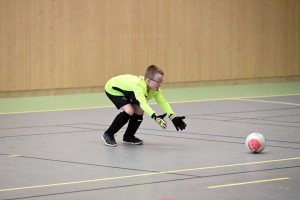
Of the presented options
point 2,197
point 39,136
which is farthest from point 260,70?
point 2,197

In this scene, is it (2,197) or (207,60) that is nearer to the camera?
(2,197)

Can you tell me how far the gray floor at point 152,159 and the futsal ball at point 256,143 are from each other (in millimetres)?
86

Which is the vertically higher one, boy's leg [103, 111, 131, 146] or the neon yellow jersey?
the neon yellow jersey

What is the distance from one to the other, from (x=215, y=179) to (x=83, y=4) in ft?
33.4

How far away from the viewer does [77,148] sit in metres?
8.67

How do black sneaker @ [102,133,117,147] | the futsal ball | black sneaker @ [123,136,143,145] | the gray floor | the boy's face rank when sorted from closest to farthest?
the gray floor → the futsal ball → the boy's face → black sneaker @ [102,133,117,147] → black sneaker @ [123,136,143,145]

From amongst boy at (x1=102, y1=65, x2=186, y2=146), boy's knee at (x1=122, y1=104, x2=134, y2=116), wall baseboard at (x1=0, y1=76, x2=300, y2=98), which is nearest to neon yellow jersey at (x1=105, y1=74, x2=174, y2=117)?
boy at (x1=102, y1=65, x2=186, y2=146)

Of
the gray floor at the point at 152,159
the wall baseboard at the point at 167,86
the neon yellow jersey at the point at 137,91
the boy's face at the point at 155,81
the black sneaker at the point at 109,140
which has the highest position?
the boy's face at the point at 155,81

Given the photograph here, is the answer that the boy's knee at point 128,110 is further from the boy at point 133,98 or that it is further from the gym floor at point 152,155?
the gym floor at point 152,155

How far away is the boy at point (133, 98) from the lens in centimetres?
861

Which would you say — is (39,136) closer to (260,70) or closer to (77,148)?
(77,148)

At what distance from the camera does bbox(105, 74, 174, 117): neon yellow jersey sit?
8618mm

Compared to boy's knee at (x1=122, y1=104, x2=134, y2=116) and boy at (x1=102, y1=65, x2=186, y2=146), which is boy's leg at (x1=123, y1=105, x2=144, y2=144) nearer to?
boy at (x1=102, y1=65, x2=186, y2=146)

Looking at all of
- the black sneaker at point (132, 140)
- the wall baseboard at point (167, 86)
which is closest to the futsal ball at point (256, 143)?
the black sneaker at point (132, 140)
